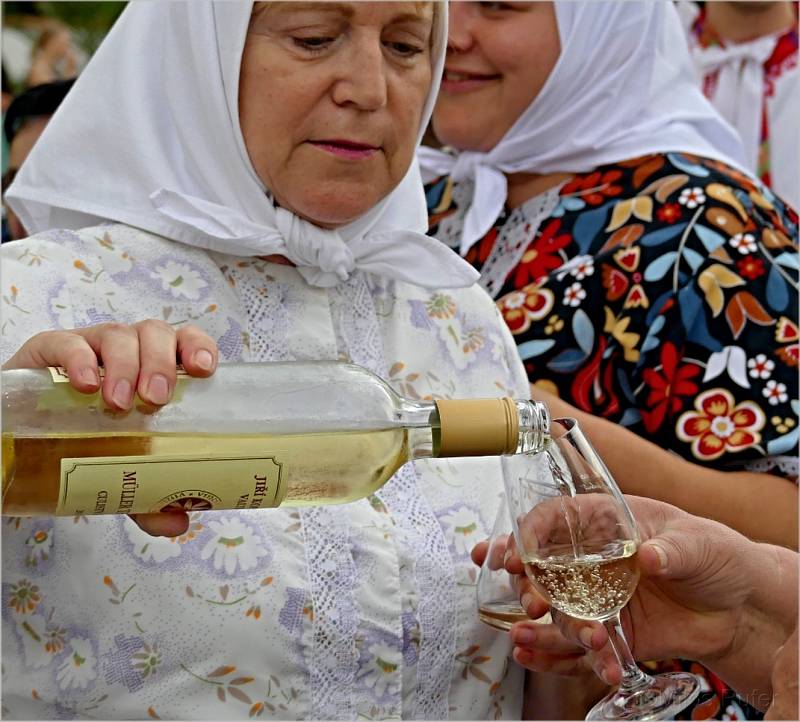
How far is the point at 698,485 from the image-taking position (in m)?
2.05

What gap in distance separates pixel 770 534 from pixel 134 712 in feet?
3.37

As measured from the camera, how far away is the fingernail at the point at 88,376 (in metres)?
1.15

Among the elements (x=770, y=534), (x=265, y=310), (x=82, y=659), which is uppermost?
(x=265, y=310)

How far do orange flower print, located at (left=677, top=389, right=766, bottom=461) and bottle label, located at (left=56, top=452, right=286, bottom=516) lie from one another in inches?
41.9

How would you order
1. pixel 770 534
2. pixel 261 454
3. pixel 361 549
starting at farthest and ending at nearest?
pixel 770 534 < pixel 361 549 < pixel 261 454

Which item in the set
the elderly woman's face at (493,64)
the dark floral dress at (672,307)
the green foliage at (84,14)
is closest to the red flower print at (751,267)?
the dark floral dress at (672,307)

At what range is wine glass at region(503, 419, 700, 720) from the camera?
4.22 ft

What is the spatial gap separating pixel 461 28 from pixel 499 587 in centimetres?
133

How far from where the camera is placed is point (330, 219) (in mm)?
1712

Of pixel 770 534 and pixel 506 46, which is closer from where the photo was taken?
pixel 770 534

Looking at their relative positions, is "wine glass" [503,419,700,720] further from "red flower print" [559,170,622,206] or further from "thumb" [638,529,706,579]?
"red flower print" [559,170,622,206]

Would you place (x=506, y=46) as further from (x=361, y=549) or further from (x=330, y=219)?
(x=361, y=549)

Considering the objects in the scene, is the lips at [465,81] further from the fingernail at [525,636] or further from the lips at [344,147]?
the fingernail at [525,636]

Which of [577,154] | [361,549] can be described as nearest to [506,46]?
[577,154]
